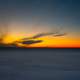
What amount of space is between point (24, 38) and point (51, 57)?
660mm

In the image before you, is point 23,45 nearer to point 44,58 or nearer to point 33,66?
point 44,58

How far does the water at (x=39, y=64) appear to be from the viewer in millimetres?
3755

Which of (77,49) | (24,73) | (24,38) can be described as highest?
(24,38)

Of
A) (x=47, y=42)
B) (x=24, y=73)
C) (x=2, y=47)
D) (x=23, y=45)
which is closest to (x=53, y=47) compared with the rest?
(x=47, y=42)

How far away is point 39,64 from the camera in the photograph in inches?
183

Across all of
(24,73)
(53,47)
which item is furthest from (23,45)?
(24,73)

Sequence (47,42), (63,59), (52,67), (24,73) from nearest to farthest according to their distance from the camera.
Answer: (24,73), (52,67), (63,59), (47,42)

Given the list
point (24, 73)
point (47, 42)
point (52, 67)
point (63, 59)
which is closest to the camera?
point (24, 73)

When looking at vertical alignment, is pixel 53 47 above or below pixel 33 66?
above

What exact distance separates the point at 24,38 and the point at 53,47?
585 millimetres

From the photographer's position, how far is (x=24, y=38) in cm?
537

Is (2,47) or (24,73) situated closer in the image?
(24,73)

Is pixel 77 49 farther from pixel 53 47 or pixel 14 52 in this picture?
pixel 14 52

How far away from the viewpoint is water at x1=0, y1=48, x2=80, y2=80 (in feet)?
12.3
